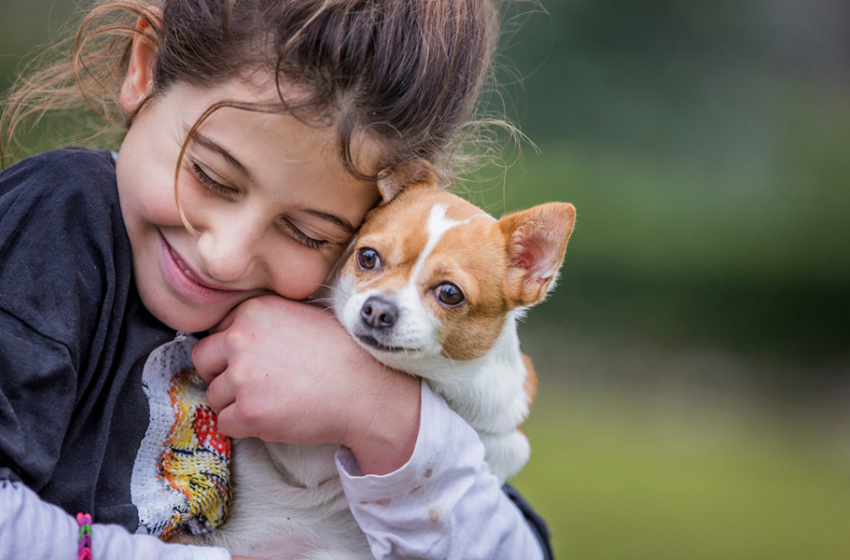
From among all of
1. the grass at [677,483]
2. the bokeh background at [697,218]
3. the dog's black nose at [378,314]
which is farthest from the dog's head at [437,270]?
the bokeh background at [697,218]

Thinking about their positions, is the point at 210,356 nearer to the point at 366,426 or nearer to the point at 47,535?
the point at 366,426

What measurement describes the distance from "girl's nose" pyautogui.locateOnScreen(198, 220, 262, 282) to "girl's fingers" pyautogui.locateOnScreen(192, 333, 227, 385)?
20cm

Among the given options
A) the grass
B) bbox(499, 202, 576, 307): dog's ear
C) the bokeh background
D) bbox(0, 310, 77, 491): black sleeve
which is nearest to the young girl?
bbox(0, 310, 77, 491): black sleeve

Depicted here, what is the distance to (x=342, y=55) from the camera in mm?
1125

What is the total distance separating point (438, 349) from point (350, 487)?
1.12 ft

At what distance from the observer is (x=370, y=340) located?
4.39 ft

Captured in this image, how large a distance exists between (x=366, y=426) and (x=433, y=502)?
190 millimetres

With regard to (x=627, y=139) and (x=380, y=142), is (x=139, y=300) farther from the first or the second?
(x=627, y=139)

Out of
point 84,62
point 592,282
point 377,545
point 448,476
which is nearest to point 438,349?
point 448,476

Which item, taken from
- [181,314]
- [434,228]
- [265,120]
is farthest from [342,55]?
[181,314]

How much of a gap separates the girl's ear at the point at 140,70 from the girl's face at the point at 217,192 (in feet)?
0.18

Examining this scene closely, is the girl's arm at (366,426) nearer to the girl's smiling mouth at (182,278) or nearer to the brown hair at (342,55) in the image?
the girl's smiling mouth at (182,278)

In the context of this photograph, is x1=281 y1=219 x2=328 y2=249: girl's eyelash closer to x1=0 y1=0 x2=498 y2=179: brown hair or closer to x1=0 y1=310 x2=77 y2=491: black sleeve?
x1=0 y1=0 x2=498 y2=179: brown hair

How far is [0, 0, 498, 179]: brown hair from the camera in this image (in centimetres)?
111
